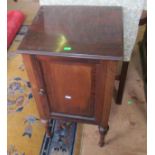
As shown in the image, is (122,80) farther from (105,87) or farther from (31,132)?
(31,132)

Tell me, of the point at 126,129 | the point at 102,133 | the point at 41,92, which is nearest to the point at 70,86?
the point at 41,92

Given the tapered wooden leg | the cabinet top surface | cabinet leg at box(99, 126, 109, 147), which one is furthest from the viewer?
the tapered wooden leg

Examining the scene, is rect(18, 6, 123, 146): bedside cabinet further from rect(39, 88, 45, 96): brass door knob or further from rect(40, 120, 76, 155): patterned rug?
rect(40, 120, 76, 155): patterned rug

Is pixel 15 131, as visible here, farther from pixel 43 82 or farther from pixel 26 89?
pixel 43 82

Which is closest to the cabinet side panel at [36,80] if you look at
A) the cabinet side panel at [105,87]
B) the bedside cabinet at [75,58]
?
the bedside cabinet at [75,58]

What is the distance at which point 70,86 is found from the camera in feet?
2.75

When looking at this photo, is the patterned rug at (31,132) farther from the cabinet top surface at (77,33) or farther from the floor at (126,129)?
the cabinet top surface at (77,33)

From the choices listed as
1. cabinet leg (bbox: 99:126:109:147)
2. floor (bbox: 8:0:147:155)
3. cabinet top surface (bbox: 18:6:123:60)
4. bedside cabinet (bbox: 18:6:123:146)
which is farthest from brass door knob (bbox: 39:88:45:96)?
floor (bbox: 8:0:147:155)

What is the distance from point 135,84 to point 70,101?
840 millimetres

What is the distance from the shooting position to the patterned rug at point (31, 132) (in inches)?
47.2

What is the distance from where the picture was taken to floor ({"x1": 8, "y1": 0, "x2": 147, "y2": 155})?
1.20 m

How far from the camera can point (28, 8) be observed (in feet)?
7.89

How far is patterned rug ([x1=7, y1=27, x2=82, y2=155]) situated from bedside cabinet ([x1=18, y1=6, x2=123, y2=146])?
314 mm

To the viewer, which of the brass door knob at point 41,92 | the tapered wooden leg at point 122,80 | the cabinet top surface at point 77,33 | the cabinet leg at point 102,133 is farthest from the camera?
the tapered wooden leg at point 122,80
